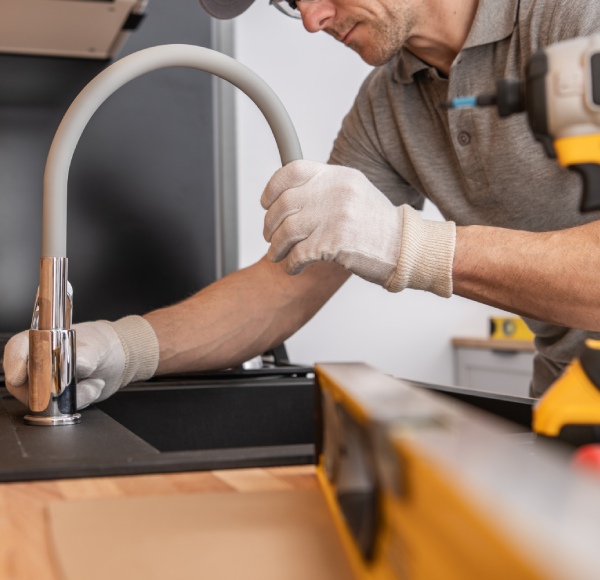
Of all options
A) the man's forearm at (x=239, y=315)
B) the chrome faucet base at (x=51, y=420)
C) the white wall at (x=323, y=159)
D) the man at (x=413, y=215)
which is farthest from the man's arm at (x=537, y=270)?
the white wall at (x=323, y=159)

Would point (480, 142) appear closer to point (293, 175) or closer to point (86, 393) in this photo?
point (293, 175)

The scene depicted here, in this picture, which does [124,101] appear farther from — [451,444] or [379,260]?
[451,444]

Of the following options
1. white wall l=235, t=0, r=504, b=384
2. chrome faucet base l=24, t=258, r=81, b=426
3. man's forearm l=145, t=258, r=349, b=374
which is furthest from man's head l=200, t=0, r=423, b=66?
chrome faucet base l=24, t=258, r=81, b=426

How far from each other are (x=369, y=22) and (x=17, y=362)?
2.86 ft

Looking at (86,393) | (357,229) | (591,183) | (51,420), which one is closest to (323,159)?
(357,229)

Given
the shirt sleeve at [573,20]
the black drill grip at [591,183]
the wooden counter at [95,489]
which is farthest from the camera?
the shirt sleeve at [573,20]

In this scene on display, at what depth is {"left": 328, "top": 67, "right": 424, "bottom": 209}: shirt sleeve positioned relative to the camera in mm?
1539

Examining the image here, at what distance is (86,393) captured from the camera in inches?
38.3

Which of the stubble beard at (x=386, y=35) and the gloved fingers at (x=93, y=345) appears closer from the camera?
the gloved fingers at (x=93, y=345)

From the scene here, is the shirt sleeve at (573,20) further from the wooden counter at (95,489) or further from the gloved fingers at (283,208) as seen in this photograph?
the wooden counter at (95,489)

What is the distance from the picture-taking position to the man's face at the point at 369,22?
134 cm

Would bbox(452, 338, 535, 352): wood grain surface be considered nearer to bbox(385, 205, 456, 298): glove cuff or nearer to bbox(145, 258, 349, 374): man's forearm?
bbox(145, 258, 349, 374): man's forearm

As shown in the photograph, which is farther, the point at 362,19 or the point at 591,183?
the point at 362,19

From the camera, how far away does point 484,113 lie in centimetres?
129
